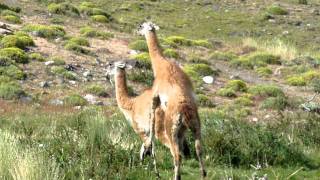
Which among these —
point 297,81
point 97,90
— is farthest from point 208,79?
point 97,90

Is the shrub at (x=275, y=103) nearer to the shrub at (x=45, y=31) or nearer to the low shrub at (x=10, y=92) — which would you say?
the low shrub at (x=10, y=92)

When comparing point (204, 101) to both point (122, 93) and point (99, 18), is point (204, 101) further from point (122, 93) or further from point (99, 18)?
point (99, 18)

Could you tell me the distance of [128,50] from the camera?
95.2 feet

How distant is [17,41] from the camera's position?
2548 cm

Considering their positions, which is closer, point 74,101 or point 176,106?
point 176,106

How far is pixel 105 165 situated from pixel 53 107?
11205 millimetres

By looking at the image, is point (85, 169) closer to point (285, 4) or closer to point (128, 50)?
point (128, 50)

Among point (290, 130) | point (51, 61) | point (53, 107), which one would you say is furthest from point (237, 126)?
point (51, 61)

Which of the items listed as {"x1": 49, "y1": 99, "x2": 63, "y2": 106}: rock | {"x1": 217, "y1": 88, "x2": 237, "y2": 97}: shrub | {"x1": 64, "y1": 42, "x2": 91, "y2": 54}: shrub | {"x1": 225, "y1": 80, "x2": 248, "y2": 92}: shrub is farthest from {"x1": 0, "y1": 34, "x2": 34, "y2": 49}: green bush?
{"x1": 225, "y1": 80, "x2": 248, "y2": 92}: shrub

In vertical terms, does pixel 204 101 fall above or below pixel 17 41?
below

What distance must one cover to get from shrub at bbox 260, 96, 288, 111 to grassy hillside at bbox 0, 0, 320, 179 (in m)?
0.04

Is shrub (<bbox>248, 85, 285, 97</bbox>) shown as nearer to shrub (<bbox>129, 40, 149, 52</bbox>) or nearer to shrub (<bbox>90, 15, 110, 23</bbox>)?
shrub (<bbox>129, 40, 149, 52</bbox>)

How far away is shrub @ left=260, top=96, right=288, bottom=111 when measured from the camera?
22.0 metres

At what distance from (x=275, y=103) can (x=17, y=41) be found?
10.5 m
